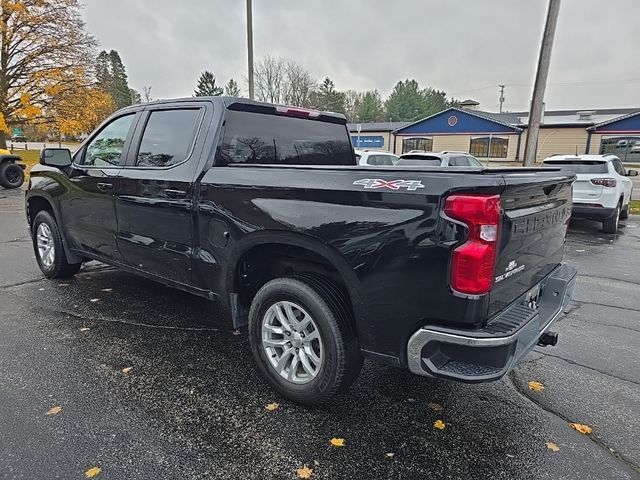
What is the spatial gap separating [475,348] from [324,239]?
100 centimetres

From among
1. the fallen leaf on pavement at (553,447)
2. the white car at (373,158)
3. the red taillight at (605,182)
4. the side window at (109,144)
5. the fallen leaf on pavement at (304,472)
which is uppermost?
the side window at (109,144)

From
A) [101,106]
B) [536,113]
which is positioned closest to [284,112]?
[536,113]

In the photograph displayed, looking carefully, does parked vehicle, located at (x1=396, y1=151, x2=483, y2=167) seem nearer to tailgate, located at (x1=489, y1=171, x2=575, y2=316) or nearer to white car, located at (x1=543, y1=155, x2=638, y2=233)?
white car, located at (x1=543, y1=155, x2=638, y2=233)

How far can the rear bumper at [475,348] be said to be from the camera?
7.19 ft

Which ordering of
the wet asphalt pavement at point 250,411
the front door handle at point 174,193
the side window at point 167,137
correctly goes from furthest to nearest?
the side window at point 167,137
the front door handle at point 174,193
the wet asphalt pavement at point 250,411

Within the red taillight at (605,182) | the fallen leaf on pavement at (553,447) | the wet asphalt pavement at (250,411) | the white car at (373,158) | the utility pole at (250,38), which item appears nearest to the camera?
the wet asphalt pavement at (250,411)

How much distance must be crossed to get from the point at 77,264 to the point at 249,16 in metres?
11.0

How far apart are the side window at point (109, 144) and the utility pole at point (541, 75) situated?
9922 mm

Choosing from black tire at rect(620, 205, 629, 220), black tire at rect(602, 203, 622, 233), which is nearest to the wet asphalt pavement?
black tire at rect(602, 203, 622, 233)

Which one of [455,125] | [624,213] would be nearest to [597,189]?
[624,213]

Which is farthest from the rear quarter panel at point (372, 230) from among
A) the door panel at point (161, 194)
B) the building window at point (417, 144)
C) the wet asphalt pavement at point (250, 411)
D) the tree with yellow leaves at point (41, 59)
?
the building window at point (417, 144)

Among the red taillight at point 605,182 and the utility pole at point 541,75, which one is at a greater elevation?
the utility pole at point 541,75

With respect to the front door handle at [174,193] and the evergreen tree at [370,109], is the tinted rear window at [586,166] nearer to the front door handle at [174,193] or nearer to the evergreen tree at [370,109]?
the front door handle at [174,193]

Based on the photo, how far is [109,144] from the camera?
4355 mm
